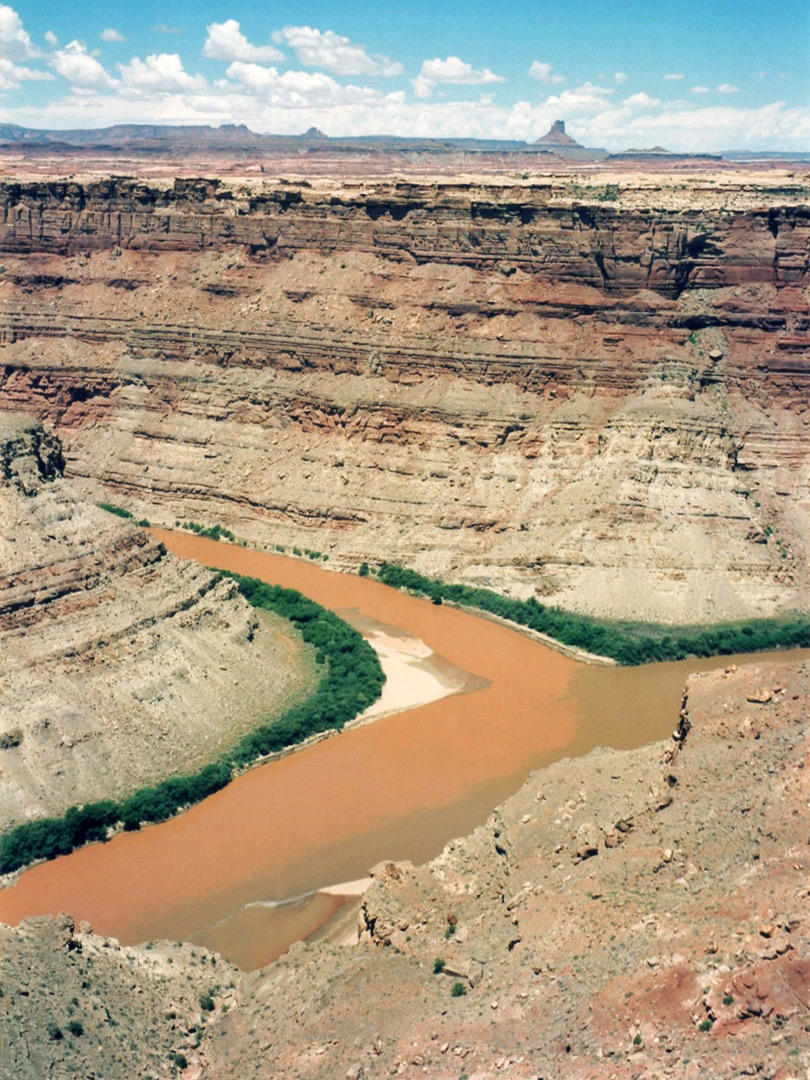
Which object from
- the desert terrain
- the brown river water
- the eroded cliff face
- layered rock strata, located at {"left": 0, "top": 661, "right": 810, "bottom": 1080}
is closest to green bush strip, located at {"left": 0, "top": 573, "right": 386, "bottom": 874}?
the brown river water

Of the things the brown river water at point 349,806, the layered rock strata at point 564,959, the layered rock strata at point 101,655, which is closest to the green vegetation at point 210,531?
the brown river water at point 349,806

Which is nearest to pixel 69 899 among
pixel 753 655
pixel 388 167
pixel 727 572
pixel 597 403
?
pixel 753 655

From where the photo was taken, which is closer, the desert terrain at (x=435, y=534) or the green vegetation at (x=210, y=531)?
the desert terrain at (x=435, y=534)

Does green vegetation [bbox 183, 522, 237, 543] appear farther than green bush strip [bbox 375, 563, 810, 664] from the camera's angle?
Yes

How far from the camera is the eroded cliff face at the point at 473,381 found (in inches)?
2153

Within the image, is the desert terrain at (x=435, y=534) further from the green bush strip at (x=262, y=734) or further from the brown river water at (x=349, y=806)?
the brown river water at (x=349, y=806)

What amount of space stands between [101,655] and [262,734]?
546 cm

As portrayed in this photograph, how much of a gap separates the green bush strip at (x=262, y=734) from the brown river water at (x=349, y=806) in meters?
0.47

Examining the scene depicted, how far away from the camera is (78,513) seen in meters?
41.7

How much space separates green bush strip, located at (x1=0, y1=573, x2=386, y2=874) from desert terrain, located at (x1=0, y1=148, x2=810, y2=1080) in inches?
34.3

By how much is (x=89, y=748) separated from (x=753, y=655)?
999 inches

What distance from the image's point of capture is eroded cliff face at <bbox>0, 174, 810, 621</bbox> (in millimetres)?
54688

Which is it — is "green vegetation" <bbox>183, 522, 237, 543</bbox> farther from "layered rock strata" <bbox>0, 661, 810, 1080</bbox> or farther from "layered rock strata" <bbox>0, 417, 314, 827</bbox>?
"layered rock strata" <bbox>0, 661, 810, 1080</bbox>

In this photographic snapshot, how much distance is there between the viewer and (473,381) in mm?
61406
